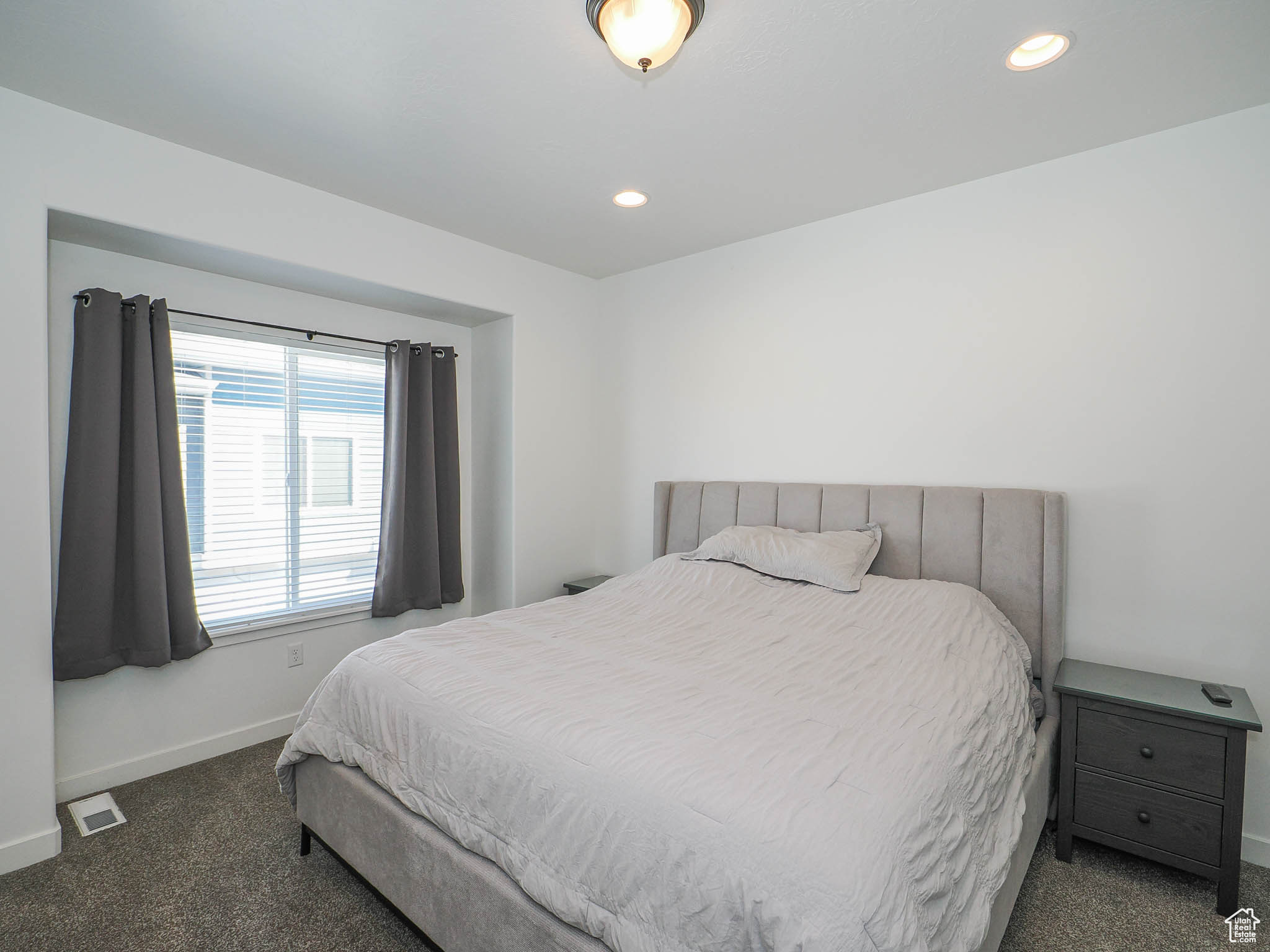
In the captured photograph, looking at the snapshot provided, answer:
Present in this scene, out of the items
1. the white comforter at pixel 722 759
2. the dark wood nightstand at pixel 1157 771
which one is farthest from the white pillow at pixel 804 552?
the dark wood nightstand at pixel 1157 771

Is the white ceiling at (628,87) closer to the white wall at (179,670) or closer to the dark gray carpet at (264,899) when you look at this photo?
the white wall at (179,670)

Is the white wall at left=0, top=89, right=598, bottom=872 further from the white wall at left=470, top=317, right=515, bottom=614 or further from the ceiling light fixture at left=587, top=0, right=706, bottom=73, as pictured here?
the ceiling light fixture at left=587, top=0, right=706, bottom=73

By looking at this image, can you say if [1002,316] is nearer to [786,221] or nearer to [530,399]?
[786,221]

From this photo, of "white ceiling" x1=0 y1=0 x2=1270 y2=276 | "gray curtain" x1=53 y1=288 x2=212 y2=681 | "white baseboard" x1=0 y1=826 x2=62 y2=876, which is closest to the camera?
"white ceiling" x1=0 y1=0 x2=1270 y2=276

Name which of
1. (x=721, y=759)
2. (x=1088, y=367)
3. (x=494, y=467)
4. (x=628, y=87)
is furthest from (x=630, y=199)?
(x=721, y=759)

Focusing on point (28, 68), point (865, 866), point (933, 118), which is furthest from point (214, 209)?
point (865, 866)

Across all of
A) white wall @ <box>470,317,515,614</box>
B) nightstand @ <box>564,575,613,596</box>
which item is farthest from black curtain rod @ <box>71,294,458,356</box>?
nightstand @ <box>564,575,613,596</box>

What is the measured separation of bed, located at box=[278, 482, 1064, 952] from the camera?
3.46 feet

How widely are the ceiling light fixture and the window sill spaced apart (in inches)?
114

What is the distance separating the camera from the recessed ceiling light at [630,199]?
2.74m

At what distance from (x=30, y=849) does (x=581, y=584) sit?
8.05 feet

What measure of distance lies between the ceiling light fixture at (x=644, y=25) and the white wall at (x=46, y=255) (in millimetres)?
1741

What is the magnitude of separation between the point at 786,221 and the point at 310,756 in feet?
10.0

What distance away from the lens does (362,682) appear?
186 centimetres
